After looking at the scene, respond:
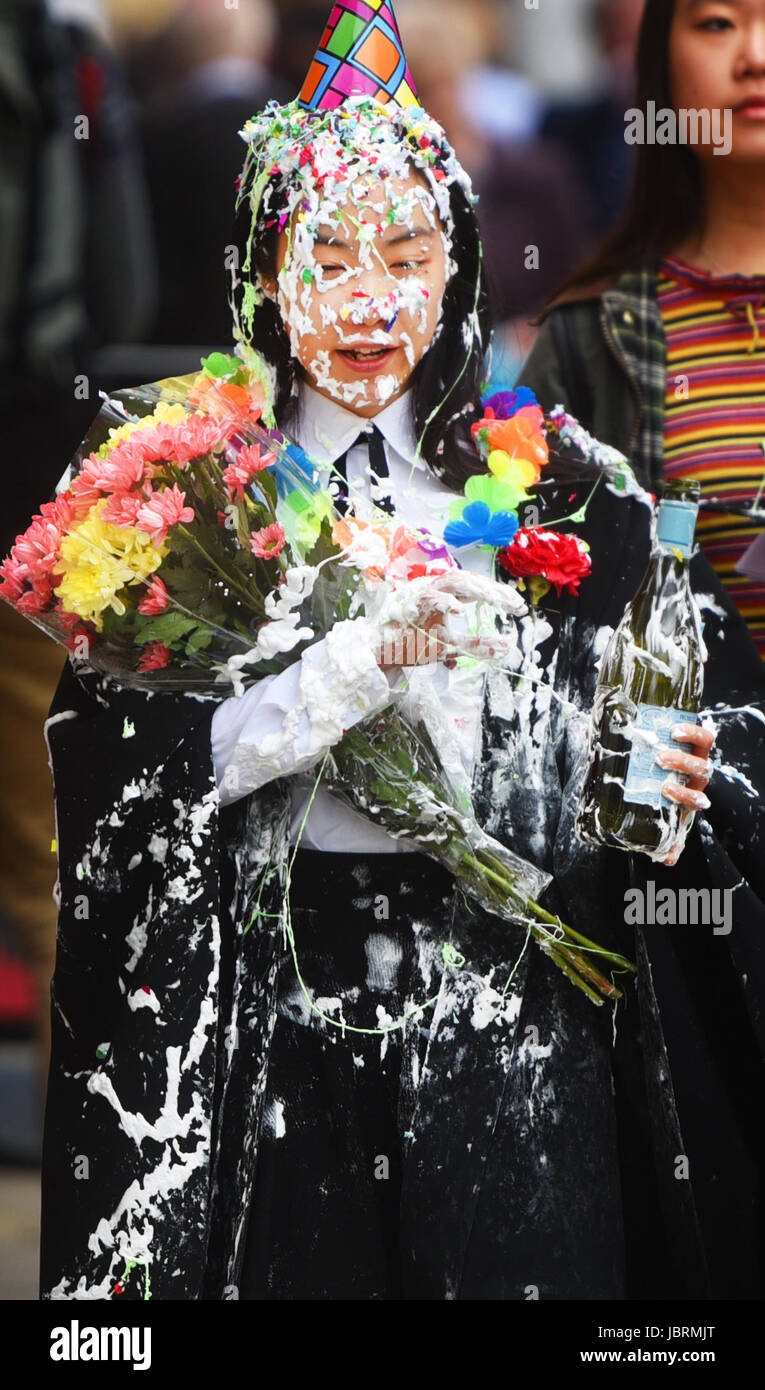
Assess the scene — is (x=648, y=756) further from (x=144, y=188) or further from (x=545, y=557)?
(x=144, y=188)

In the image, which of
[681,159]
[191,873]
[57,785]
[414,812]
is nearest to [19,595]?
[57,785]

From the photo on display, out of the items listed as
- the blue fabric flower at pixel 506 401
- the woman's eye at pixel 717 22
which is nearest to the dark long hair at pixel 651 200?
the woman's eye at pixel 717 22

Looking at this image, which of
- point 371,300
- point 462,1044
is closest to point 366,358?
point 371,300

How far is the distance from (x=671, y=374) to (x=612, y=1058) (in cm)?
141

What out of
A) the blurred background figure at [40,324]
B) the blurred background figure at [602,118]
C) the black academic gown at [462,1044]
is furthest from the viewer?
the blurred background figure at [602,118]

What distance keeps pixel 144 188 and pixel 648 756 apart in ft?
10.1

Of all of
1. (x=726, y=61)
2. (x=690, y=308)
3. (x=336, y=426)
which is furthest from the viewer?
(x=690, y=308)

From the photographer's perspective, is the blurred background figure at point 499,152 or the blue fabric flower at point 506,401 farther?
the blurred background figure at point 499,152

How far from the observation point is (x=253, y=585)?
242 centimetres

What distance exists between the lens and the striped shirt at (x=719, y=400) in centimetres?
322

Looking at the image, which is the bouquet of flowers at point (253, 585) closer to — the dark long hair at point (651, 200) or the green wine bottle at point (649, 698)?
the green wine bottle at point (649, 698)

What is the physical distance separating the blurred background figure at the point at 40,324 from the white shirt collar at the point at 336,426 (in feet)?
4.44

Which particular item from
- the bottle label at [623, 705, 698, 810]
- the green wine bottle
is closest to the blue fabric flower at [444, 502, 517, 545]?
the green wine bottle

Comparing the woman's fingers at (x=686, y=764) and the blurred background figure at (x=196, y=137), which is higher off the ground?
the blurred background figure at (x=196, y=137)
